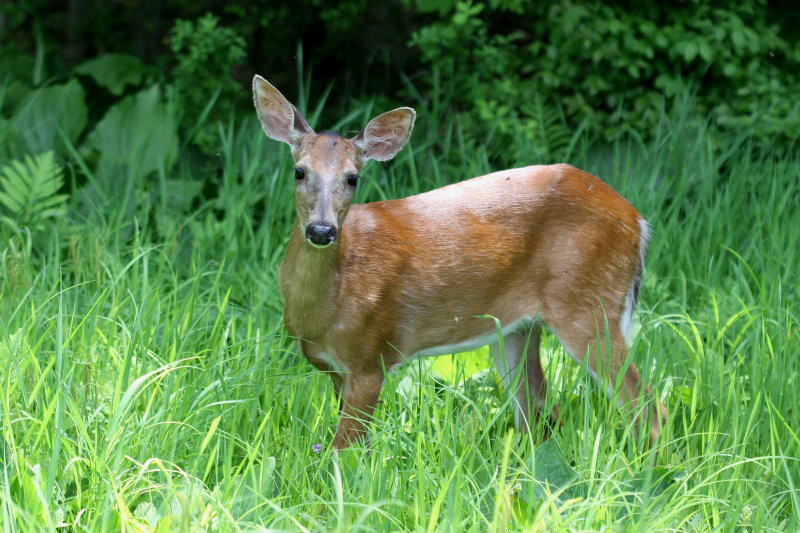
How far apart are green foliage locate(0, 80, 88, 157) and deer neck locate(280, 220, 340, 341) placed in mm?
2671

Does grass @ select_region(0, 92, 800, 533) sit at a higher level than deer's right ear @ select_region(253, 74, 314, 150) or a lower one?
lower

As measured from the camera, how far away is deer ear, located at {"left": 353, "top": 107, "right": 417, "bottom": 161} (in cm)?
357

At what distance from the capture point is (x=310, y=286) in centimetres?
348

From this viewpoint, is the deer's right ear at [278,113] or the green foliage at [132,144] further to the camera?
the green foliage at [132,144]

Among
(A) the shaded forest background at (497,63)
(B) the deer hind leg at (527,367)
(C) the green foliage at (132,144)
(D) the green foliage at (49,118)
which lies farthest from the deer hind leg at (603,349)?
(D) the green foliage at (49,118)

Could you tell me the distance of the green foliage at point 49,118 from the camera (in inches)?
223

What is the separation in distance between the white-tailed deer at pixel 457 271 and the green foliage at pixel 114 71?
298 centimetres

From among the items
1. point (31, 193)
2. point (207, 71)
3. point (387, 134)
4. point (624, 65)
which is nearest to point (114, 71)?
point (207, 71)

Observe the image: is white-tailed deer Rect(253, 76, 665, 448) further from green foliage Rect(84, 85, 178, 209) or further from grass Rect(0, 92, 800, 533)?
green foliage Rect(84, 85, 178, 209)

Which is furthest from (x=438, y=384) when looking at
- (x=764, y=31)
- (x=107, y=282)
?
(x=764, y=31)

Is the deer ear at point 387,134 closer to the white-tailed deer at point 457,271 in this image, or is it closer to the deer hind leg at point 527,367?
the white-tailed deer at point 457,271

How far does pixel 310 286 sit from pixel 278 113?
1.99 ft

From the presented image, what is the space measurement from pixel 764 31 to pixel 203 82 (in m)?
3.21

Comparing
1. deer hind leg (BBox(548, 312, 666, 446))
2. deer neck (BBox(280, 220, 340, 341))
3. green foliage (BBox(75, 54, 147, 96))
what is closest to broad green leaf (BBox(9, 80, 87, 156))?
green foliage (BBox(75, 54, 147, 96))
